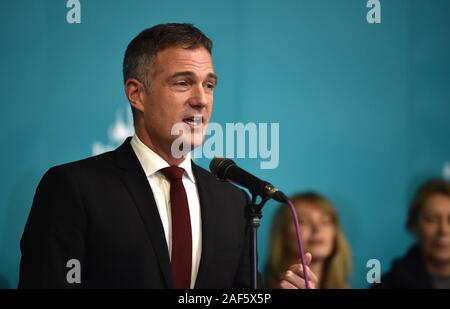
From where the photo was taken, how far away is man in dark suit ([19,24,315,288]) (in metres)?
1.68

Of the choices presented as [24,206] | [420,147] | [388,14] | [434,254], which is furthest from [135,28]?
[434,254]

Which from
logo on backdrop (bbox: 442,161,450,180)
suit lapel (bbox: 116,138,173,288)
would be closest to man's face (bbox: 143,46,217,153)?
suit lapel (bbox: 116,138,173,288)

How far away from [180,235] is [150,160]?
0.26 metres

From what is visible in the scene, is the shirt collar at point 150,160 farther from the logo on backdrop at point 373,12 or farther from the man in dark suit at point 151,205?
the logo on backdrop at point 373,12

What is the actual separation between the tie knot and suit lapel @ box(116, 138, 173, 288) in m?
0.07

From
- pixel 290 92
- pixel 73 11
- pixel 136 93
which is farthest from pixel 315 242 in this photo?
pixel 73 11

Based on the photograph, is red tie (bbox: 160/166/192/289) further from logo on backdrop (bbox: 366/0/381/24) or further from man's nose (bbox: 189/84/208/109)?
logo on backdrop (bbox: 366/0/381/24)

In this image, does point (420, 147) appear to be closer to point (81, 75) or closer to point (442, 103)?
point (442, 103)

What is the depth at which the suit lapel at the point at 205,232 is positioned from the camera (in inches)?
70.3

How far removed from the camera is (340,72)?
2.53 meters

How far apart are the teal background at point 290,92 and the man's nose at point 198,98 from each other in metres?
0.50

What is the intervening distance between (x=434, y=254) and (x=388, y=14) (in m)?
1.06

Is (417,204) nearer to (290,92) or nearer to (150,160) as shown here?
(290,92)

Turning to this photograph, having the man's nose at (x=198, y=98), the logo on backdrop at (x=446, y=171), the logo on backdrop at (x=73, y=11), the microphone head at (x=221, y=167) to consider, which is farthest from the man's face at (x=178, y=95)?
the logo on backdrop at (x=446, y=171)
